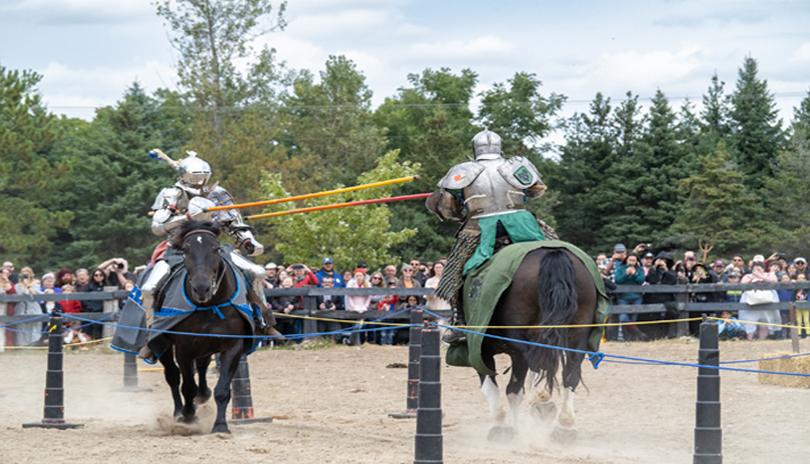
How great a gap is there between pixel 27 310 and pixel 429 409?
46.1 feet

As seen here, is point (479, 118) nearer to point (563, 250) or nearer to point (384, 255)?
point (384, 255)

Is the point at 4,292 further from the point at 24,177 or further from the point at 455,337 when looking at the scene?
the point at 24,177

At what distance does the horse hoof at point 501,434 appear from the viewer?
10883 millimetres

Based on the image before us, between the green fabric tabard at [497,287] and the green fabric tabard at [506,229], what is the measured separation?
0.59ft

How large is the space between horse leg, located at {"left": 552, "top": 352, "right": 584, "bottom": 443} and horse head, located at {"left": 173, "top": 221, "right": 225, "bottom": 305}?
3195 mm

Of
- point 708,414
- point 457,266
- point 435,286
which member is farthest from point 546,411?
point 435,286

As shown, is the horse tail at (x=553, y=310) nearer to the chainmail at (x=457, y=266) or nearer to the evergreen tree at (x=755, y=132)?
the chainmail at (x=457, y=266)

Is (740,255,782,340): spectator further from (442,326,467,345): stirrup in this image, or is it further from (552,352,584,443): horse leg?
(552,352,584,443): horse leg

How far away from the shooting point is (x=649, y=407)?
13438 millimetres

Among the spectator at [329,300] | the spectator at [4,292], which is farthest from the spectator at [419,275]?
the spectator at [4,292]

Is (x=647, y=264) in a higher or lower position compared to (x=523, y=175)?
lower

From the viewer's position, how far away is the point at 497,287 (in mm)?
10430

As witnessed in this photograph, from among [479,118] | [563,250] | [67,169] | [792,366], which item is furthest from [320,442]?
[479,118]

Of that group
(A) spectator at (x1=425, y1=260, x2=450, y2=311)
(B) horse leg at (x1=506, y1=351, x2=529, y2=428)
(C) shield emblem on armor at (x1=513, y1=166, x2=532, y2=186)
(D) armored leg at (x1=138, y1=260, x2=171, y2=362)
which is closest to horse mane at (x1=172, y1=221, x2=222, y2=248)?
(D) armored leg at (x1=138, y1=260, x2=171, y2=362)
